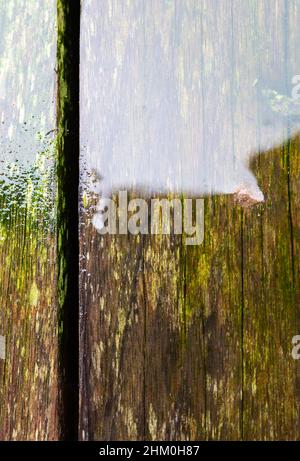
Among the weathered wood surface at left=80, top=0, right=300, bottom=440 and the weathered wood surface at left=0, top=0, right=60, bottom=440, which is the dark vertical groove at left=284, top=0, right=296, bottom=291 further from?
the weathered wood surface at left=0, top=0, right=60, bottom=440

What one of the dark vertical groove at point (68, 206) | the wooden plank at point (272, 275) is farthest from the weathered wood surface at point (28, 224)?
the wooden plank at point (272, 275)

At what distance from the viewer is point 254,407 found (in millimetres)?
977

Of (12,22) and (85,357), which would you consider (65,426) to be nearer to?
(85,357)

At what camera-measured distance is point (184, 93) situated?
1.04 m

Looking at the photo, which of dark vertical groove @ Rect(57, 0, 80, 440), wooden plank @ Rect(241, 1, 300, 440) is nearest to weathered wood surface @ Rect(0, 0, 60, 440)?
dark vertical groove @ Rect(57, 0, 80, 440)

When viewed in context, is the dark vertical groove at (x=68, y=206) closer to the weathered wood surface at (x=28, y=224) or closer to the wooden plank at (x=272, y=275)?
the weathered wood surface at (x=28, y=224)

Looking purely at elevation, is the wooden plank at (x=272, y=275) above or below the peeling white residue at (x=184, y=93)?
below

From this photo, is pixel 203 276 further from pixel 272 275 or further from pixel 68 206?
pixel 68 206

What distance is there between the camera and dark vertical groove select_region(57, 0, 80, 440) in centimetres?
99

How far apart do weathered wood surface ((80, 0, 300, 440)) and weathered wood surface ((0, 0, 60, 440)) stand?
0.22 feet

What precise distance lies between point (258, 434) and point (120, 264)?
418 millimetres

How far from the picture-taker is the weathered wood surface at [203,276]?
0.98 m

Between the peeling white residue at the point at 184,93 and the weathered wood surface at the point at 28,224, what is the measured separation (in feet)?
0.29
